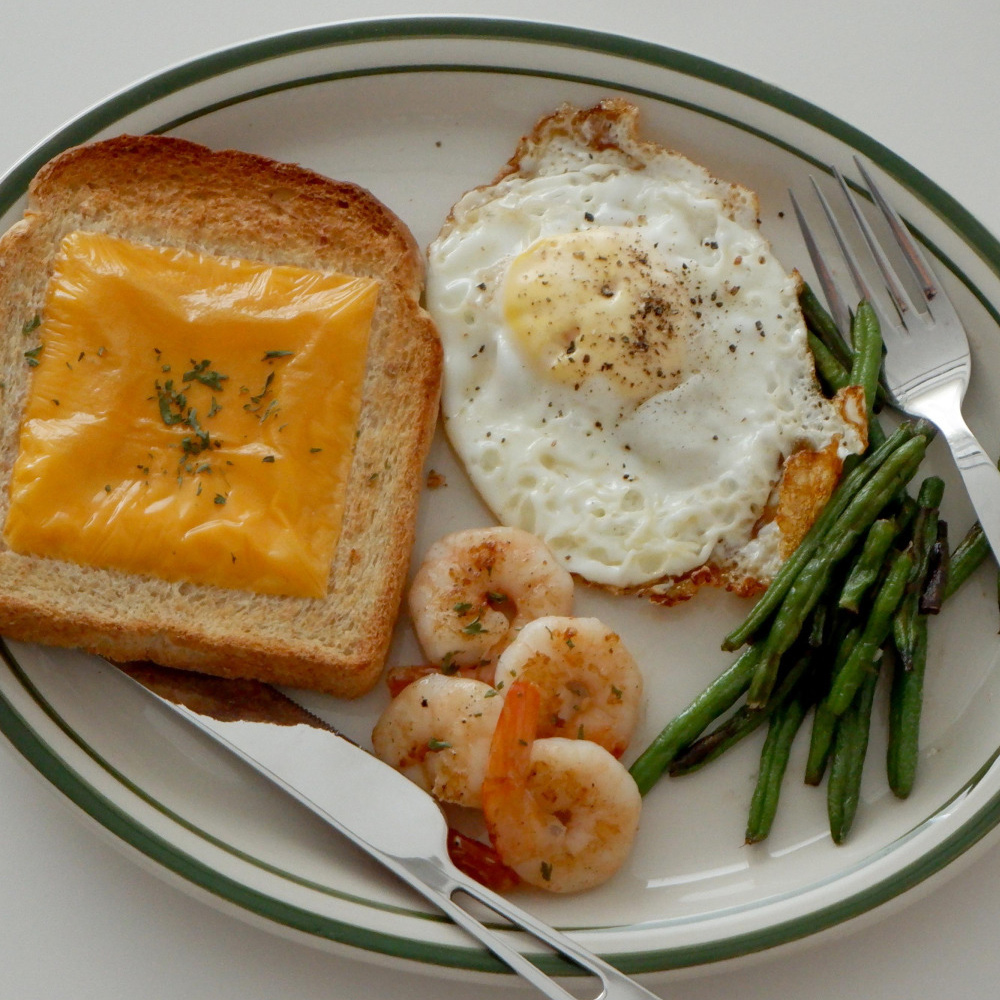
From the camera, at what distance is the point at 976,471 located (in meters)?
3.74

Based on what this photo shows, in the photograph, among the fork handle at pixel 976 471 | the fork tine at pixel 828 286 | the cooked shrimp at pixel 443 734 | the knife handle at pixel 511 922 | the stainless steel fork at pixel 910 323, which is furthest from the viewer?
the fork tine at pixel 828 286

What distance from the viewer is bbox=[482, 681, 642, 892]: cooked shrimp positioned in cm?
315

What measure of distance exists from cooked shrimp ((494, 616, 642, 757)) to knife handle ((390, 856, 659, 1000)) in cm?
52

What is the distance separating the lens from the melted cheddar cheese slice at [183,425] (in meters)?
3.32

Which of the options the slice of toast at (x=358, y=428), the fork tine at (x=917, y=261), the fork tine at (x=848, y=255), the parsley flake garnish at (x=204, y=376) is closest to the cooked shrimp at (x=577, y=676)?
the slice of toast at (x=358, y=428)

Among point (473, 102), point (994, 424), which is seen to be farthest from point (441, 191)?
point (994, 424)

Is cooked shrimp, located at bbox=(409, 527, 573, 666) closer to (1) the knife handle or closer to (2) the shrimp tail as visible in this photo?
(2) the shrimp tail

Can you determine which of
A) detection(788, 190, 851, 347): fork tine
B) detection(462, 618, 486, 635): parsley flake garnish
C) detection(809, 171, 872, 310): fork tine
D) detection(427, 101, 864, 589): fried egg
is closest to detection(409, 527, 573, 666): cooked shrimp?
detection(462, 618, 486, 635): parsley flake garnish

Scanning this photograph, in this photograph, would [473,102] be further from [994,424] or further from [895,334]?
[994,424]

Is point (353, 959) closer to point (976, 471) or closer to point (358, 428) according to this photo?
point (358, 428)

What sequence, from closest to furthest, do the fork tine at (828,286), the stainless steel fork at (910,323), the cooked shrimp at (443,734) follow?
the cooked shrimp at (443,734) → the stainless steel fork at (910,323) → the fork tine at (828,286)

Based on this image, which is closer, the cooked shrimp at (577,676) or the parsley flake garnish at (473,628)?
the cooked shrimp at (577,676)

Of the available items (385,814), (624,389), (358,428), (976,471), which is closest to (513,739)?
(385,814)

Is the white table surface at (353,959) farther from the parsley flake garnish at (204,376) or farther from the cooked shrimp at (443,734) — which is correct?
the parsley flake garnish at (204,376)
